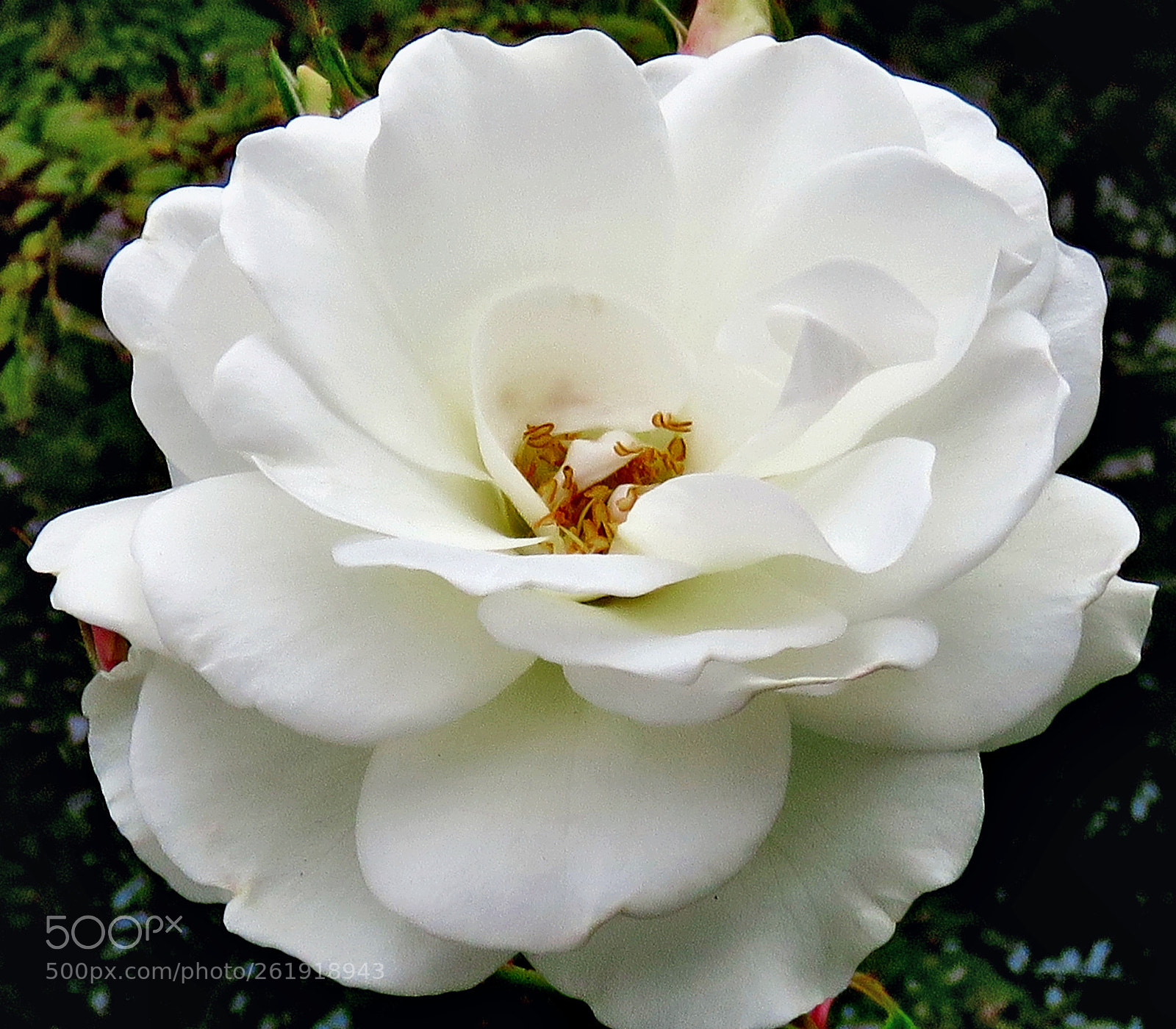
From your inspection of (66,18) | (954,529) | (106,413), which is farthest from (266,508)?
(66,18)

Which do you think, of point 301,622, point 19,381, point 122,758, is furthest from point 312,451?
point 19,381

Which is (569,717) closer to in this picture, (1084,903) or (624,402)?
(624,402)

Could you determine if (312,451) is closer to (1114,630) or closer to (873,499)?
(873,499)

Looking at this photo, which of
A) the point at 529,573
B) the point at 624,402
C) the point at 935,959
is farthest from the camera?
the point at 935,959

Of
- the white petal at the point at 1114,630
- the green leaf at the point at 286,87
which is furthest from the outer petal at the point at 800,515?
the green leaf at the point at 286,87

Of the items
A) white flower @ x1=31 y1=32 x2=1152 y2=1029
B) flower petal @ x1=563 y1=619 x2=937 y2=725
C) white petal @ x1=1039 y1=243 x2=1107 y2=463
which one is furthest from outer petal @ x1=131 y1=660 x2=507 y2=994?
white petal @ x1=1039 y1=243 x2=1107 y2=463

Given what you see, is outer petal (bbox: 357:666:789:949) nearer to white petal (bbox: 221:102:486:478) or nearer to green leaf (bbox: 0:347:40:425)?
white petal (bbox: 221:102:486:478)
